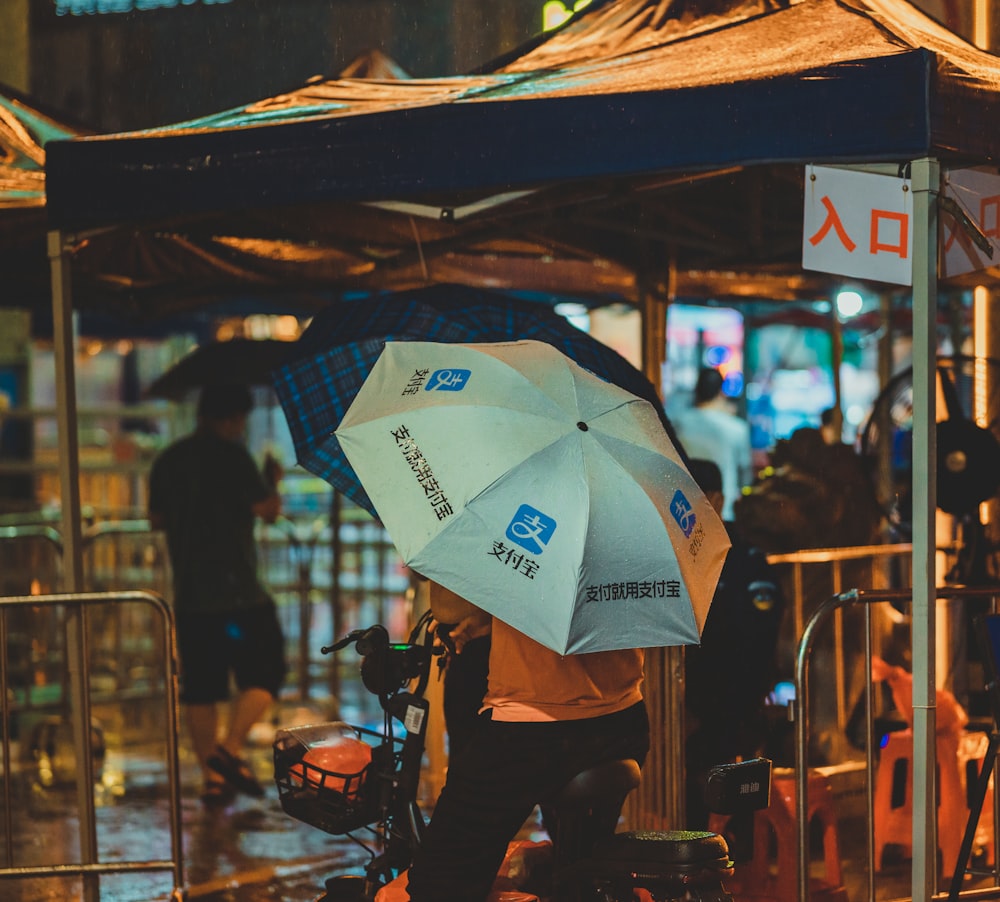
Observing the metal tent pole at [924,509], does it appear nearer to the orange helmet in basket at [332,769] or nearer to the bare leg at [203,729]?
Result: the orange helmet in basket at [332,769]

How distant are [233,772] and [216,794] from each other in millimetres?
310

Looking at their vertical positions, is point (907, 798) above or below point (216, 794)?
above

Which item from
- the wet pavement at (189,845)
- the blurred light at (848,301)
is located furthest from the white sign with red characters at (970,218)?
the blurred light at (848,301)

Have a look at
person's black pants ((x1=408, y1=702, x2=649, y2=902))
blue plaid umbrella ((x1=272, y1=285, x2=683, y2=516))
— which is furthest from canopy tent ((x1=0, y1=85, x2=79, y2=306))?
person's black pants ((x1=408, y1=702, x2=649, y2=902))

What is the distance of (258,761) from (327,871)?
2440 mm

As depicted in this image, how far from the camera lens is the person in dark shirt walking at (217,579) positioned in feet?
25.9

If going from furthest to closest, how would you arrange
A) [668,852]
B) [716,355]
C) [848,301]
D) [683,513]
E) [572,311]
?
[716,355]
[572,311]
[848,301]
[683,513]
[668,852]

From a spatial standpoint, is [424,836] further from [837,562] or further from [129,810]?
[129,810]

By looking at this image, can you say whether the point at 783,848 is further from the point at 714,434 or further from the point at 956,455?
the point at 714,434

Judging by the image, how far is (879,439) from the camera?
7.14 metres

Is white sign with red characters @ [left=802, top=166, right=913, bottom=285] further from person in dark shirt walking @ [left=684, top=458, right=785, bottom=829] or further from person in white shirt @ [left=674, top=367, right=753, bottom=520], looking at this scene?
person in white shirt @ [left=674, top=367, right=753, bottom=520]

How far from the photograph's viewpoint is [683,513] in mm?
4250

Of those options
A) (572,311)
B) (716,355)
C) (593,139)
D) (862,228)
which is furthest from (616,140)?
(716,355)

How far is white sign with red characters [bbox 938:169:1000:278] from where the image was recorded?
14.8 feet
